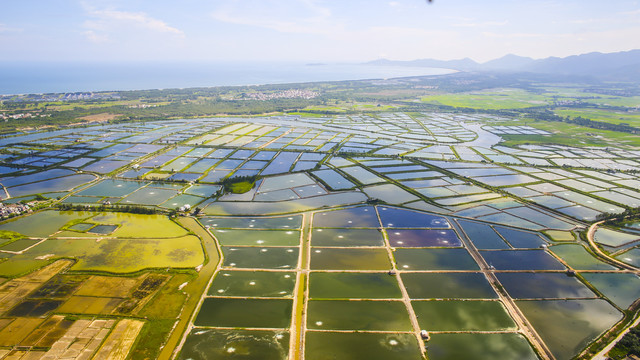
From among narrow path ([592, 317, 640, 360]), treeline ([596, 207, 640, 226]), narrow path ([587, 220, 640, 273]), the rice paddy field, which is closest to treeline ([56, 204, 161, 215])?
the rice paddy field

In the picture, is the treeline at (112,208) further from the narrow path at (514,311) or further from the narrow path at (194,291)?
the narrow path at (514,311)

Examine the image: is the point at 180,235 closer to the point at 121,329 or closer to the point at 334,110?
the point at 121,329

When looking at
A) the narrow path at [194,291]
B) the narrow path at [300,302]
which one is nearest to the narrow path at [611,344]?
the narrow path at [300,302]

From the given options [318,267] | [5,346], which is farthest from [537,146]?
[5,346]

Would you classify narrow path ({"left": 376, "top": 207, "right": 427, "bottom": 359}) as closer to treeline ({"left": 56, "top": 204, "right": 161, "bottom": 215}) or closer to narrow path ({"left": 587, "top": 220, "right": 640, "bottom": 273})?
narrow path ({"left": 587, "top": 220, "right": 640, "bottom": 273})

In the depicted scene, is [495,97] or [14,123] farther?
[495,97]

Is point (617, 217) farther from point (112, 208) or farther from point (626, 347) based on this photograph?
point (112, 208)

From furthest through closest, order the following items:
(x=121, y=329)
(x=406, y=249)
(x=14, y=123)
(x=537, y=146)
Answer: (x=14, y=123) → (x=537, y=146) → (x=406, y=249) → (x=121, y=329)
